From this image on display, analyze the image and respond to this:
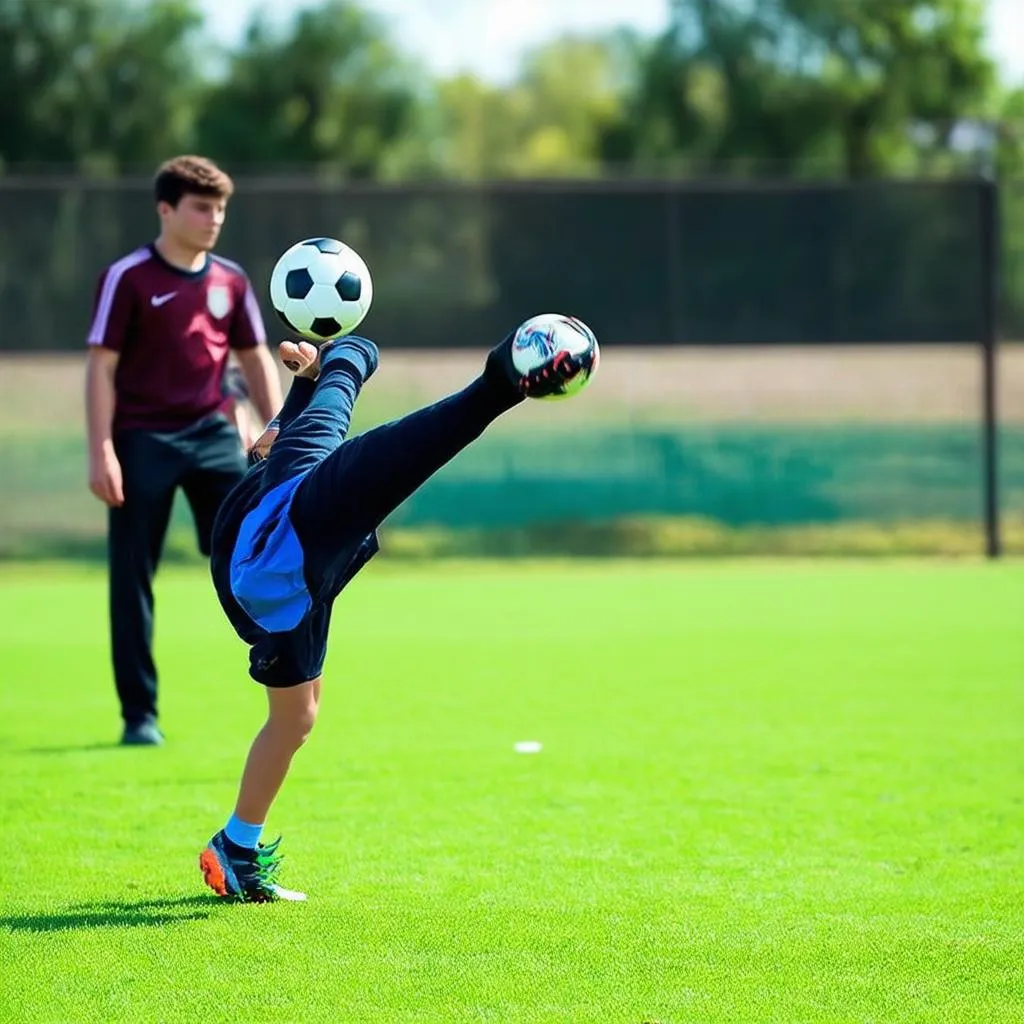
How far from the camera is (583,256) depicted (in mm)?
15406

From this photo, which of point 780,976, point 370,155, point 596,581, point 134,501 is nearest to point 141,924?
point 780,976

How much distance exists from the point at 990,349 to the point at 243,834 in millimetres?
11931

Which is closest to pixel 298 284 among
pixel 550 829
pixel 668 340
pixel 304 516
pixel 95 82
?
pixel 304 516

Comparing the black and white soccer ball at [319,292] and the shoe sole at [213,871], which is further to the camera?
the black and white soccer ball at [319,292]

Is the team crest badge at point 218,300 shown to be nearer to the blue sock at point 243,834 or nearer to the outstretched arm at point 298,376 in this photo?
the outstretched arm at point 298,376

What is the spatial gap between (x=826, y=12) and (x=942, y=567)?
36.9 metres

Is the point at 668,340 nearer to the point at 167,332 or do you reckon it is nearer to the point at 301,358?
the point at 167,332

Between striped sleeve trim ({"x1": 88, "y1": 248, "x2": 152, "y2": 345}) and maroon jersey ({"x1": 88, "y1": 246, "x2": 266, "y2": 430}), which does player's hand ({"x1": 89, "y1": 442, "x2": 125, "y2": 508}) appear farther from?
striped sleeve trim ({"x1": 88, "y1": 248, "x2": 152, "y2": 345})

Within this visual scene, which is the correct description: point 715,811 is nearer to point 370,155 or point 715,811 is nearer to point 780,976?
point 780,976

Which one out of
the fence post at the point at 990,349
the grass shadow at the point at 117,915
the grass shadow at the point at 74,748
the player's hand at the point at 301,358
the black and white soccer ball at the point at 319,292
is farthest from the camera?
the fence post at the point at 990,349

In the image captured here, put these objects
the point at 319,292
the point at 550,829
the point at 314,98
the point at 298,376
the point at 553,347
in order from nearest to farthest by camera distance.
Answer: the point at 553,347
the point at 298,376
the point at 319,292
the point at 550,829
the point at 314,98

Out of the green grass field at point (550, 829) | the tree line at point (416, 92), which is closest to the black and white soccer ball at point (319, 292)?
the green grass field at point (550, 829)

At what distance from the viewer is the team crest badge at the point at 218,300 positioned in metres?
7.46

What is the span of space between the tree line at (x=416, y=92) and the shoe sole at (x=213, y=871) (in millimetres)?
39775
